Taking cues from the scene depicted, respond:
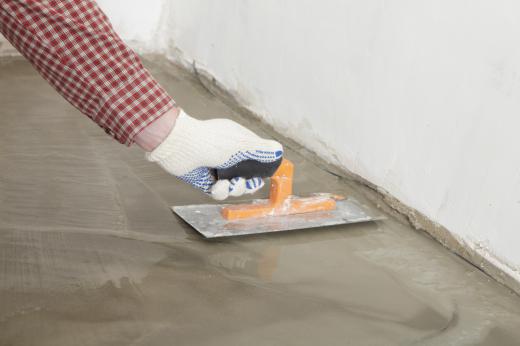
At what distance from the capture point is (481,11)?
6.22ft

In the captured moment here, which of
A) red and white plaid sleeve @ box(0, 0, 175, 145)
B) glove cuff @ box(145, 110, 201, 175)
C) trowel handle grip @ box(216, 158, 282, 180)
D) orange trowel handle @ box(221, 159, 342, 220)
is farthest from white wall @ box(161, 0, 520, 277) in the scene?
red and white plaid sleeve @ box(0, 0, 175, 145)

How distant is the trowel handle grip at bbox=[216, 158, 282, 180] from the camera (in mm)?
1847

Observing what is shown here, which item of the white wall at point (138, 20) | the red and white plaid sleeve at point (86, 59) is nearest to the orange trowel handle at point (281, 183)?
the red and white plaid sleeve at point (86, 59)

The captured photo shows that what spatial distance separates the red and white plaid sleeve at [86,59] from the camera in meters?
1.46

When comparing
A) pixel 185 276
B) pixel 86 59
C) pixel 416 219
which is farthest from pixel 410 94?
pixel 86 59

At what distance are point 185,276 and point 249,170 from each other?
306mm

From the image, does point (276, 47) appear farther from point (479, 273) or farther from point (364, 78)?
point (479, 273)

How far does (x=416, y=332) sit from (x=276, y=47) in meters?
1.40

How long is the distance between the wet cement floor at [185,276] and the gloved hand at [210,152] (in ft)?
0.60

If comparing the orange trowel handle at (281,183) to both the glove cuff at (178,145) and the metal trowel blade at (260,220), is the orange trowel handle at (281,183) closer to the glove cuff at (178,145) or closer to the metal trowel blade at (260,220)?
the metal trowel blade at (260,220)

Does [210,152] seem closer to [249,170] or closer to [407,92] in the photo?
[249,170]

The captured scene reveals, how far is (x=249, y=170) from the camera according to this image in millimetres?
1874

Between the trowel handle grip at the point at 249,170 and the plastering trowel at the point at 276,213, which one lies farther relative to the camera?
the plastering trowel at the point at 276,213

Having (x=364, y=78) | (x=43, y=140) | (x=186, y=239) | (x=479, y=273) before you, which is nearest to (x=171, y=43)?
(x=43, y=140)
